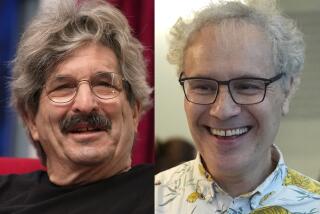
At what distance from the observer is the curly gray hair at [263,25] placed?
0.60 meters

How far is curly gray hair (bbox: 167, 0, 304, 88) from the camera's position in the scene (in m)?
0.60

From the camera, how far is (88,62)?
1064mm

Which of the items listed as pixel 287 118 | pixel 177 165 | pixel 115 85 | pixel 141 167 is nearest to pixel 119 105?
pixel 115 85

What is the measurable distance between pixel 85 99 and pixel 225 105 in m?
0.51

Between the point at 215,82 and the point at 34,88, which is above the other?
the point at 215,82

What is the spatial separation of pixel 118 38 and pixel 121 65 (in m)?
0.07

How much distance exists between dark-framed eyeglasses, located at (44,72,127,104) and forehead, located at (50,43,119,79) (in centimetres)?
1

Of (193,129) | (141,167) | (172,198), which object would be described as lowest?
(141,167)

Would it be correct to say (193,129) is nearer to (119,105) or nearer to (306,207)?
(306,207)

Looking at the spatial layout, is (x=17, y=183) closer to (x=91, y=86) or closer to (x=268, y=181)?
(x=91, y=86)

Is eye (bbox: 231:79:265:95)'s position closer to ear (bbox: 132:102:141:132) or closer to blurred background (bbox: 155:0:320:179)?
blurred background (bbox: 155:0:320:179)

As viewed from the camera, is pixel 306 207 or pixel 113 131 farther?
pixel 113 131

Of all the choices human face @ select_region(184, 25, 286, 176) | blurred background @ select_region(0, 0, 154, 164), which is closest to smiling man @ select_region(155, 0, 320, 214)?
human face @ select_region(184, 25, 286, 176)

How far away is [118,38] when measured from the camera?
43.7 inches
